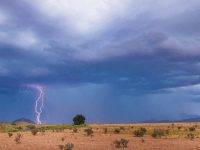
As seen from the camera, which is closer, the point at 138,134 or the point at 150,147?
the point at 150,147

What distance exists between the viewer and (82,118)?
11694 cm

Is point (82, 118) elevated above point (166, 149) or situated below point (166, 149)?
above

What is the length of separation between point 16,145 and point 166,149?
16223mm

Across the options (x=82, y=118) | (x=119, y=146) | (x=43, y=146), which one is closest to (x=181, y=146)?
(x=119, y=146)

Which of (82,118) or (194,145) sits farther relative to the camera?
(82,118)

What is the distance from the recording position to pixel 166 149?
45.1 metres

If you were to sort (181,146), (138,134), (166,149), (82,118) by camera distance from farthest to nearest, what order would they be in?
(82,118) < (138,134) < (181,146) < (166,149)

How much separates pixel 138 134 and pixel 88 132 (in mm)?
7623

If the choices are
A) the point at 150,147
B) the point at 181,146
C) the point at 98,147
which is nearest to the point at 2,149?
the point at 98,147

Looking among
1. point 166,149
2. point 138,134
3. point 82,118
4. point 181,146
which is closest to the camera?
point 166,149

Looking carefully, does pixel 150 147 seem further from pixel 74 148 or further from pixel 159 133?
pixel 159 133

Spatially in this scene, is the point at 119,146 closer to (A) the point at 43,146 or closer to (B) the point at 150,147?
(B) the point at 150,147

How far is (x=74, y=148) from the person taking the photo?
46125 mm

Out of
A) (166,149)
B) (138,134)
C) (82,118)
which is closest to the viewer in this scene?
(166,149)
